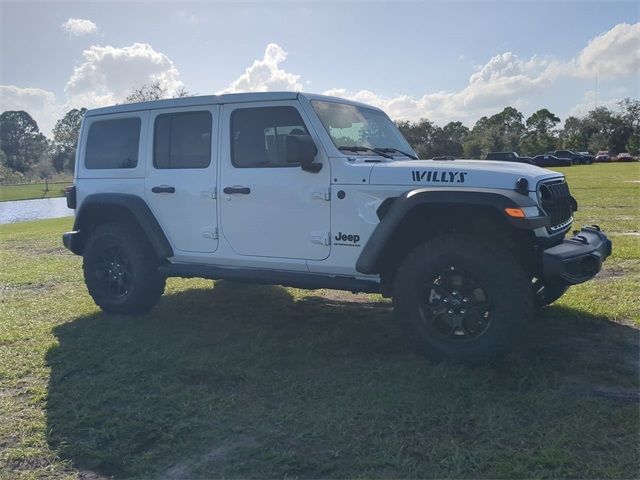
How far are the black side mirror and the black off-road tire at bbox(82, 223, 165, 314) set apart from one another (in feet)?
6.66

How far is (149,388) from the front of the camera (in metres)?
3.82

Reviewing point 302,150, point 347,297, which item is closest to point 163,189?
point 302,150

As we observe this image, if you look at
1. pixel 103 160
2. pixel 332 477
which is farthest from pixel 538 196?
pixel 103 160

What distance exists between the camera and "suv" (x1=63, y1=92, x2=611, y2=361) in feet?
12.5

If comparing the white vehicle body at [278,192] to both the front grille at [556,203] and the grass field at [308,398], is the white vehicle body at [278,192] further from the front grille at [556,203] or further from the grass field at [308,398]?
the grass field at [308,398]

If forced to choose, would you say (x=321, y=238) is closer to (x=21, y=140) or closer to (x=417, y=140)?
(x=417, y=140)

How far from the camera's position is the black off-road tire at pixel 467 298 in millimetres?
3691

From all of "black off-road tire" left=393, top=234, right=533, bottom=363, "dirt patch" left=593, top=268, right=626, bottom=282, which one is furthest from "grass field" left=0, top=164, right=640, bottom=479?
"dirt patch" left=593, top=268, right=626, bottom=282

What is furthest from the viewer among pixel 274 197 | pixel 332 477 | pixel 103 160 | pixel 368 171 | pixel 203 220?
pixel 103 160

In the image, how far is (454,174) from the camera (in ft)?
12.9

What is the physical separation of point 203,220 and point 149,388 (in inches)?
69.4

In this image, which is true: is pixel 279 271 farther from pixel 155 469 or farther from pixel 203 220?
pixel 155 469

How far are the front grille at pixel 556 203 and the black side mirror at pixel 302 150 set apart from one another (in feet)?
5.63

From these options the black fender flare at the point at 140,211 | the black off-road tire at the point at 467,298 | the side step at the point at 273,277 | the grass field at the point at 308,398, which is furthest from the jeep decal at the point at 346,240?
the black fender flare at the point at 140,211
